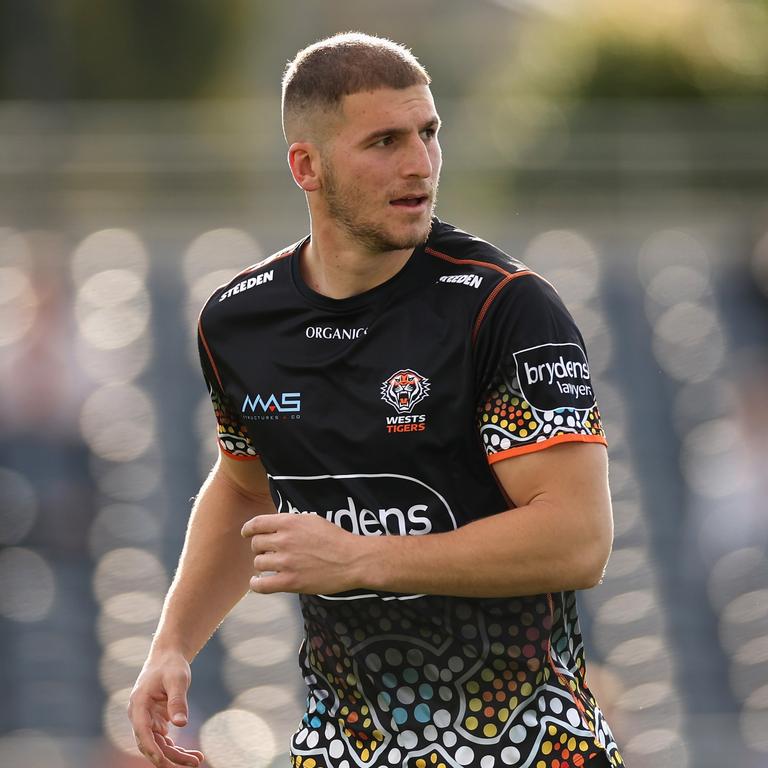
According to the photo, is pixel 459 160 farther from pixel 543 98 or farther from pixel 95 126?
pixel 95 126

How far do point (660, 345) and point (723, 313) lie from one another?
503 mm

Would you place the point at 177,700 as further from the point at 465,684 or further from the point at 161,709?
the point at 465,684

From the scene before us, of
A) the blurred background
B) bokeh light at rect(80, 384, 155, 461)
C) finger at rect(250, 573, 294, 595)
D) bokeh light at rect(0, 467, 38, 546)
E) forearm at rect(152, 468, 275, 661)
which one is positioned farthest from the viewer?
bokeh light at rect(80, 384, 155, 461)

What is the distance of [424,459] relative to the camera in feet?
10.2

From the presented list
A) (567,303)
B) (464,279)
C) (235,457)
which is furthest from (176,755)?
(567,303)

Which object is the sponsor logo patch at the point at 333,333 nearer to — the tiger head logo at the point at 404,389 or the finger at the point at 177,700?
the tiger head logo at the point at 404,389

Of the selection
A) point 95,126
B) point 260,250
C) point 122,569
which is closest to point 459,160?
point 260,250

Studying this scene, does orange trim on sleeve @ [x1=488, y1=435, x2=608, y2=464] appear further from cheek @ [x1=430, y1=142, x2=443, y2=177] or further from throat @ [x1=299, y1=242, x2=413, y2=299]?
cheek @ [x1=430, y1=142, x2=443, y2=177]

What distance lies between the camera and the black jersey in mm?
3029

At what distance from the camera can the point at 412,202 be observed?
316 centimetres

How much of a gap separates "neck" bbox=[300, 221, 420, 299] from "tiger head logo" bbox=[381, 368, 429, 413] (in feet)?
0.84

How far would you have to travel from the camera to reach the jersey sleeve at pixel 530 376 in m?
2.96

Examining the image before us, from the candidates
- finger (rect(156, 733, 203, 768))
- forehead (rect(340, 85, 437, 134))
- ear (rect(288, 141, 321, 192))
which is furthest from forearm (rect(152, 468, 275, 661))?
forehead (rect(340, 85, 437, 134))

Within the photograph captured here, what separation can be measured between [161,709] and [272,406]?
2.39ft
